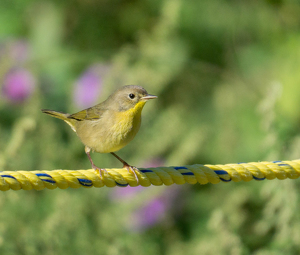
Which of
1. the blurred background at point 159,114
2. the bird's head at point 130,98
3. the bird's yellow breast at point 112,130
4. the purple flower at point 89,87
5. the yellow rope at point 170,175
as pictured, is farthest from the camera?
the purple flower at point 89,87

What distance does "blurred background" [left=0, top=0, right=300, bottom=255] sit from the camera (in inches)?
141

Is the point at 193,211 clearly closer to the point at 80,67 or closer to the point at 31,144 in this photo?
the point at 31,144

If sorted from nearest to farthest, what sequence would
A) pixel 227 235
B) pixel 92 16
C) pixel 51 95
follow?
1. pixel 227 235
2. pixel 51 95
3. pixel 92 16

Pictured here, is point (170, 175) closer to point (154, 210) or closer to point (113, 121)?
point (113, 121)

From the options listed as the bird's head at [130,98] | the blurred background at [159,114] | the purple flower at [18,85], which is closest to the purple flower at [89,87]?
the blurred background at [159,114]

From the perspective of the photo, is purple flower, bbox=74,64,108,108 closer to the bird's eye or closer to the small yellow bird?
the small yellow bird

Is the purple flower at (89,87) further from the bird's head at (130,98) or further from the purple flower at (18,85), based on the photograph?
the bird's head at (130,98)

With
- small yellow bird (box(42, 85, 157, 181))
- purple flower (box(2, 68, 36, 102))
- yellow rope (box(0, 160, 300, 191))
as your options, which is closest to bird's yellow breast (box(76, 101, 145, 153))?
small yellow bird (box(42, 85, 157, 181))

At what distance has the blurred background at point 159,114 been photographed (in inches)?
141

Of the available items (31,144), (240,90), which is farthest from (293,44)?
(31,144)

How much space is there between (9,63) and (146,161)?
190 centimetres

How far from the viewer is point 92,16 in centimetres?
643

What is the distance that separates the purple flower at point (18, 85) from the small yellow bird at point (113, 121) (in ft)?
4.59

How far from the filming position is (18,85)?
4.96 m
